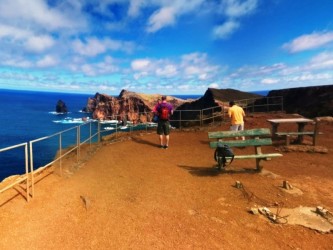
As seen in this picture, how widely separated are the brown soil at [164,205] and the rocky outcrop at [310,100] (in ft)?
56.0

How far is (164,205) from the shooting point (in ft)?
18.8

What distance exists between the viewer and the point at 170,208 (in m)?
5.59

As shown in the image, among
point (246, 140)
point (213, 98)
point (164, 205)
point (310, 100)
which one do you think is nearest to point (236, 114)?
point (246, 140)

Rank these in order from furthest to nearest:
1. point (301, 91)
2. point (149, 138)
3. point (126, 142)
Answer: point (301, 91)
point (149, 138)
point (126, 142)

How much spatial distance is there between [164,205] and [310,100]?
87.9 feet

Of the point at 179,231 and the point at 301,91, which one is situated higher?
the point at 301,91

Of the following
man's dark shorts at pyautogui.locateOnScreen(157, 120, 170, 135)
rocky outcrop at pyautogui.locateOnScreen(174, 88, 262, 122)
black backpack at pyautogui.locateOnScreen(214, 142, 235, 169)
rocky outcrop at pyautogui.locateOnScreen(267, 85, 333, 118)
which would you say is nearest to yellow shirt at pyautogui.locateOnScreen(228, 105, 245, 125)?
man's dark shorts at pyautogui.locateOnScreen(157, 120, 170, 135)

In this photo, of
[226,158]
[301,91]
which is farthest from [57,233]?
[301,91]

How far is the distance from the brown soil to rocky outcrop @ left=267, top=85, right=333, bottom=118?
56.0 ft

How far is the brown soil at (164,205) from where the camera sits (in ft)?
14.8

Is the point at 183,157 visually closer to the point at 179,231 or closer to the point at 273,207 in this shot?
the point at 273,207

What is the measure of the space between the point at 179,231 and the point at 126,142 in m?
8.35

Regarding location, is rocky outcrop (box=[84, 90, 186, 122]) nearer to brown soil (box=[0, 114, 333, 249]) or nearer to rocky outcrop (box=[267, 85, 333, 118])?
rocky outcrop (box=[267, 85, 333, 118])

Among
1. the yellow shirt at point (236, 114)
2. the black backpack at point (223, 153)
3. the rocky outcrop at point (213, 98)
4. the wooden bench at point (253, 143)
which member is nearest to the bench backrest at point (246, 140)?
the wooden bench at point (253, 143)
